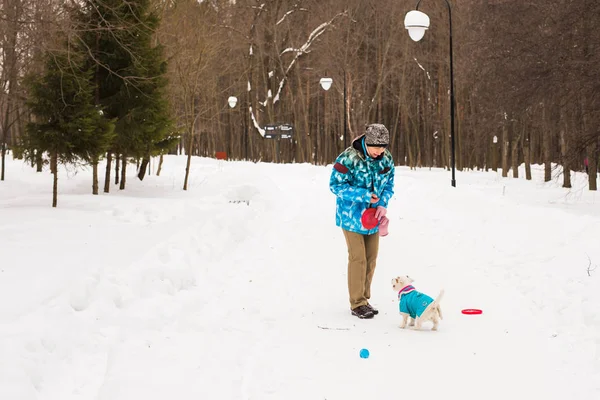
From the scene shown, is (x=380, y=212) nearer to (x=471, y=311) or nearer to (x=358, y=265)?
(x=358, y=265)

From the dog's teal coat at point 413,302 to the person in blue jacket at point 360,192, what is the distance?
2.01ft

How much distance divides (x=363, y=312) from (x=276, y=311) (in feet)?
3.32

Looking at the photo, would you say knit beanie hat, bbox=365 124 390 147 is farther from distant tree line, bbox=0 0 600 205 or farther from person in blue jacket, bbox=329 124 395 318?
distant tree line, bbox=0 0 600 205

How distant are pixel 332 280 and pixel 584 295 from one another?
3496 mm

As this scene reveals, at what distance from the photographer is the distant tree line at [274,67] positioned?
51.1 feet

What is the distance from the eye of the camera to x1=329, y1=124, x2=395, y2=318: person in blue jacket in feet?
23.9

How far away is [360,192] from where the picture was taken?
7.26 m

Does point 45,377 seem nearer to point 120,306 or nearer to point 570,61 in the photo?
point 120,306

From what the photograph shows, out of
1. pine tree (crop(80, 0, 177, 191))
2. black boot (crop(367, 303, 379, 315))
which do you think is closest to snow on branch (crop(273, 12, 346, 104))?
pine tree (crop(80, 0, 177, 191))

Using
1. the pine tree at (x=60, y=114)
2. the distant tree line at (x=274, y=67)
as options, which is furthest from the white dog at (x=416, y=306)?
the pine tree at (x=60, y=114)

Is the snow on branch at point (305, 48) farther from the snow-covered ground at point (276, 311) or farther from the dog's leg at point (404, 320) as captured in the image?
the dog's leg at point (404, 320)

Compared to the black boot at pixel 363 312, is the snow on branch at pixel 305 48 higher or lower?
higher

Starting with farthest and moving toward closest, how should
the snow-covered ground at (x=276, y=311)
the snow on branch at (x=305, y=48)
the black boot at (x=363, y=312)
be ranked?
the snow on branch at (x=305, y=48) → the black boot at (x=363, y=312) → the snow-covered ground at (x=276, y=311)

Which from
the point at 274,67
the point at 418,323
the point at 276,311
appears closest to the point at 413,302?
the point at 418,323
